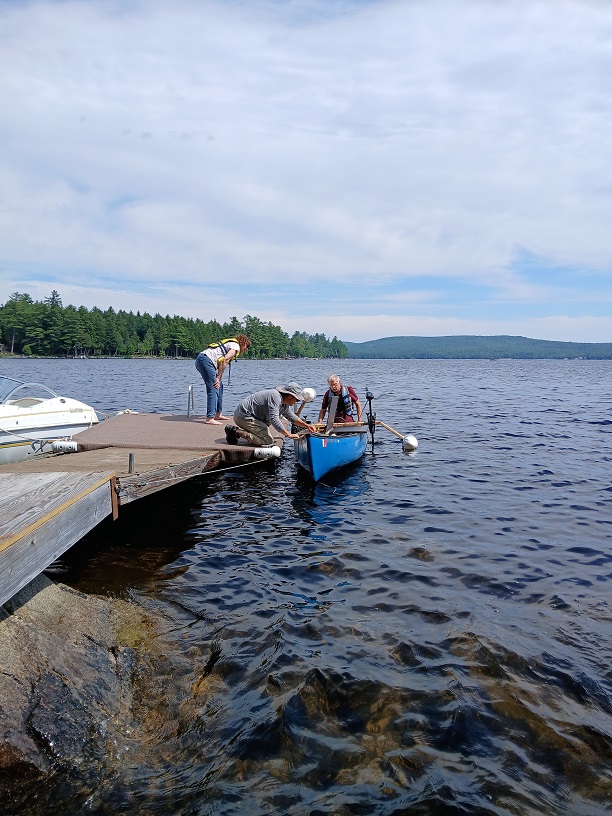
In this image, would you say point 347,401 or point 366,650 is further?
point 347,401

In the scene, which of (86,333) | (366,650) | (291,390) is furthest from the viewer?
(86,333)

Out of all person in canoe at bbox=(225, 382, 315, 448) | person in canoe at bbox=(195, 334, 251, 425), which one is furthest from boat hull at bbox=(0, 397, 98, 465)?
person in canoe at bbox=(225, 382, 315, 448)

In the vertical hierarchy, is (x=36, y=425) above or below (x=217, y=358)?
below

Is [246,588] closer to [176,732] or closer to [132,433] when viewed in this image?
[176,732]

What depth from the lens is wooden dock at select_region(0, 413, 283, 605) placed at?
15.8ft

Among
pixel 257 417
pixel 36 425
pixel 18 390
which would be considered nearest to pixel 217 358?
pixel 257 417

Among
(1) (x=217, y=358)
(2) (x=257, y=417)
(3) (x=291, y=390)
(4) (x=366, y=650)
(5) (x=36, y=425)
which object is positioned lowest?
(4) (x=366, y=650)

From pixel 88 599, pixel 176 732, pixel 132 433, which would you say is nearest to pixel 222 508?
pixel 132 433

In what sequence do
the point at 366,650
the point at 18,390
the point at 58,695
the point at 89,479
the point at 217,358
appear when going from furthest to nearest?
the point at 217,358
the point at 18,390
the point at 89,479
the point at 366,650
the point at 58,695

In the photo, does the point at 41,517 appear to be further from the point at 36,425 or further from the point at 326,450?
the point at 36,425

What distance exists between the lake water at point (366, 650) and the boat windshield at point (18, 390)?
4.90 meters

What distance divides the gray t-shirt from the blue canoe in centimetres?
80

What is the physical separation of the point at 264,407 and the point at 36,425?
556 cm

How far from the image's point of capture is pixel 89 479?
23.2 feet
